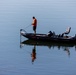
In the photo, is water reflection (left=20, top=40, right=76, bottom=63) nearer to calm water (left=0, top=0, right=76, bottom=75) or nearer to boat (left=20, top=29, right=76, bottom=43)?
calm water (left=0, top=0, right=76, bottom=75)

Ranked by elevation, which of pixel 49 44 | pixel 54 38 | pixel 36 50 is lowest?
pixel 36 50

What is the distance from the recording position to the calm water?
2284 centimetres

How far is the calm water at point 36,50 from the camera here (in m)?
22.8

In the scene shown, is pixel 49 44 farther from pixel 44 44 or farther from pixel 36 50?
pixel 36 50

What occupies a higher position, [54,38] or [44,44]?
[54,38]

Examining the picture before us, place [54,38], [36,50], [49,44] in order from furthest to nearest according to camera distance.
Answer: [54,38], [49,44], [36,50]

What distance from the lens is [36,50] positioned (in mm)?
28281

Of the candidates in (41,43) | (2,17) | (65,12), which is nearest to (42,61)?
(41,43)

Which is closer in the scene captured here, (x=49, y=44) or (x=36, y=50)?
(x=36, y=50)

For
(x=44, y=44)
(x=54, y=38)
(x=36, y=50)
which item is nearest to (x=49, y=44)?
(x=44, y=44)

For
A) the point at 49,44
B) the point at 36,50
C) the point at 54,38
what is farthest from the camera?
the point at 54,38

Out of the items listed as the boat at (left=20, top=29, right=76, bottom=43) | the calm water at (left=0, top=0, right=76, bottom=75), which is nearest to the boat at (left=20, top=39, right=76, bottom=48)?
the calm water at (left=0, top=0, right=76, bottom=75)

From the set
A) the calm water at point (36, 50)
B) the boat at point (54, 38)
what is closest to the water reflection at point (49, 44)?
the calm water at point (36, 50)

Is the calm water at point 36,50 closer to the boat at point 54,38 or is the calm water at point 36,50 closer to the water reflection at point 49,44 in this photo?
the water reflection at point 49,44
